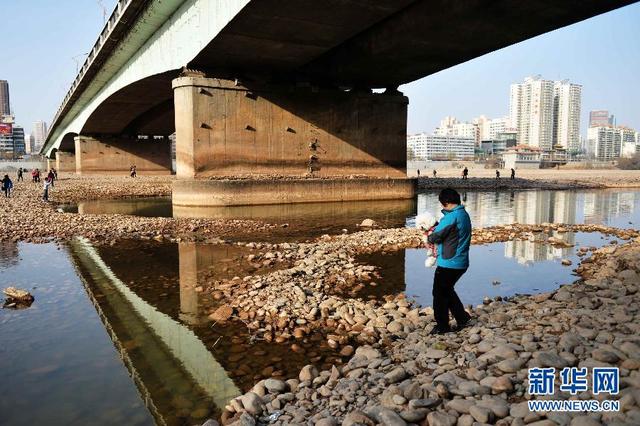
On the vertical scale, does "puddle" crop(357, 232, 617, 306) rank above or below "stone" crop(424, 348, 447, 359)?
below

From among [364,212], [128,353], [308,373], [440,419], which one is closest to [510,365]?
[440,419]

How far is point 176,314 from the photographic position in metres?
6.89

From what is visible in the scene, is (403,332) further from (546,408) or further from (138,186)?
(138,186)

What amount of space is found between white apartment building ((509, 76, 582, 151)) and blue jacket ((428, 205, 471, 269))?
189315mm

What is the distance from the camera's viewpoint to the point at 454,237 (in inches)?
206

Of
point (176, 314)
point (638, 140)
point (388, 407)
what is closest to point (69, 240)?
point (176, 314)

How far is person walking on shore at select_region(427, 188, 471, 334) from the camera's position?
5.21m

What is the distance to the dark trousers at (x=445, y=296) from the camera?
5.32 metres

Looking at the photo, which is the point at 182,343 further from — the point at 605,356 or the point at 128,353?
the point at 605,356

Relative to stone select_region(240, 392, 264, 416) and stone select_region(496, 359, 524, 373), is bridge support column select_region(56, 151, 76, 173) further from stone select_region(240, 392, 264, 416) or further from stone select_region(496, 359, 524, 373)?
stone select_region(496, 359, 524, 373)

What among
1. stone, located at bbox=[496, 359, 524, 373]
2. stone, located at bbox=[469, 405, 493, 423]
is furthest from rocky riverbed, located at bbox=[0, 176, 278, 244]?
stone, located at bbox=[469, 405, 493, 423]

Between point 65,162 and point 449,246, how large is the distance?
80.1m

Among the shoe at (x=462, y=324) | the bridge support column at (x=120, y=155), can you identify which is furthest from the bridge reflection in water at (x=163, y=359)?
the bridge support column at (x=120, y=155)

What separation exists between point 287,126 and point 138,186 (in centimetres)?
1585
